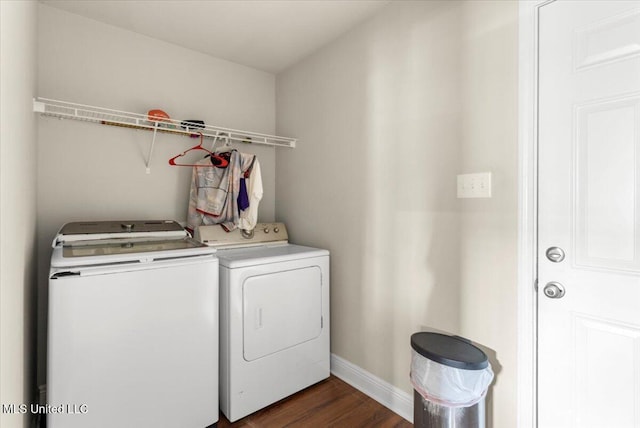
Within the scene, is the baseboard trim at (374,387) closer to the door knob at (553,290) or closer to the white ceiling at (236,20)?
the door knob at (553,290)

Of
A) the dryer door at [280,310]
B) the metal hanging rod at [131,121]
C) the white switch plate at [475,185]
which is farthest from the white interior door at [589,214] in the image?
the metal hanging rod at [131,121]

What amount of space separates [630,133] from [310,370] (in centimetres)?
207

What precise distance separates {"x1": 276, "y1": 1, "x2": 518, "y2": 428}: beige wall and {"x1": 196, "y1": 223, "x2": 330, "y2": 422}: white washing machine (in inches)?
8.5

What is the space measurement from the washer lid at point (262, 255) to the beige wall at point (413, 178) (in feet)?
0.74

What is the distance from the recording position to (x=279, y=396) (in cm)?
192

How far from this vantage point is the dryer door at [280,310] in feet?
5.90

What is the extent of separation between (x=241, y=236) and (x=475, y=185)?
5.28 ft

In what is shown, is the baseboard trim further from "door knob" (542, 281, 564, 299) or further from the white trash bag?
"door knob" (542, 281, 564, 299)

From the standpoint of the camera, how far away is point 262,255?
199 centimetres

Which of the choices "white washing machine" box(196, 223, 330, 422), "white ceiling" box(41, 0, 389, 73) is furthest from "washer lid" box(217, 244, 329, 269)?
"white ceiling" box(41, 0, 389, 73)

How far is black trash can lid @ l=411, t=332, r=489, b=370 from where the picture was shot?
4.11ft

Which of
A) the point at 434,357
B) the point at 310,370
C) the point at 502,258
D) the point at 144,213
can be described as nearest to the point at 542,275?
the point at 502,258

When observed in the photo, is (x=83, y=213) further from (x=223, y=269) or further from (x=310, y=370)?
(x=310, y=370)

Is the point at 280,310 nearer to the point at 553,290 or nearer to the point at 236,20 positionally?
the point at 553,290
